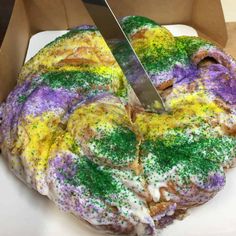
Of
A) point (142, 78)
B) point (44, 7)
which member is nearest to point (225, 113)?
point (142, 78)

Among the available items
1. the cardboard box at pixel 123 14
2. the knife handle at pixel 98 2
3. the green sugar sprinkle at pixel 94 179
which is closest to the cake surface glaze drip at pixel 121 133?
the green sugar sprinkle at pixel 94 179

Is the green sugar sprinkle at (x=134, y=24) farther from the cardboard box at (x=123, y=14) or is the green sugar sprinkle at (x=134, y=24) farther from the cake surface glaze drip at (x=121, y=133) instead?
the cardboard box at (x=123, y=14)

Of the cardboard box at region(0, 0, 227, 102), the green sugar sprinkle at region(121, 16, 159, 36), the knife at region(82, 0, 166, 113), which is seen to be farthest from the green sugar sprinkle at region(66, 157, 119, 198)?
the cardboard box at region(0, 0, 227, 102)


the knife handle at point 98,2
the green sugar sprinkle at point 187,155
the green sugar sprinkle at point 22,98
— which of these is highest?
the knife handle at point 98,2

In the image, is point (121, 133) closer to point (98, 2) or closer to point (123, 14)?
point (98, 2)

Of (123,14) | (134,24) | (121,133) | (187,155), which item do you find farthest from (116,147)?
(123,14)

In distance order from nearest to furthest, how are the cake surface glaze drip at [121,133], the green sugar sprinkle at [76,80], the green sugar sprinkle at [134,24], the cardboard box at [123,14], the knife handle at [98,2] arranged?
the knife handle at [98,2], the cake surface glaze drip at [121,133], the green sugar sprinkle at [76,80], the green sugar sprinkle at [134,24], the cardboard box at [123,14]

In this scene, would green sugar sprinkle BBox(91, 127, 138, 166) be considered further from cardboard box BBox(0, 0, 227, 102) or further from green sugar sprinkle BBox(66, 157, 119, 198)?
cardboard box BBox(0, 0, 227, 102)

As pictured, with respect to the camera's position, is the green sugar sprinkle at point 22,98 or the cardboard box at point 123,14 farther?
the cardboard box at point 123,14
